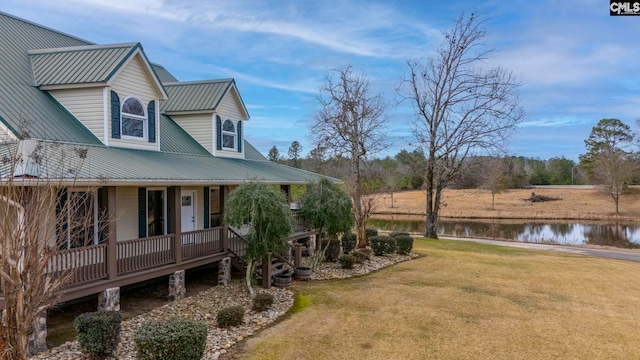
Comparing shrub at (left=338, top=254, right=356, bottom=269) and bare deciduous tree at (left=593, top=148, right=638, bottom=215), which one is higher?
bare deciduous tree at (left=593, top=148, right=638, bottom=215)

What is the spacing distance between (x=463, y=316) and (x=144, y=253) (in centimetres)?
825

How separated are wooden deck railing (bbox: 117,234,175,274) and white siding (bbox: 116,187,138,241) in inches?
64.0

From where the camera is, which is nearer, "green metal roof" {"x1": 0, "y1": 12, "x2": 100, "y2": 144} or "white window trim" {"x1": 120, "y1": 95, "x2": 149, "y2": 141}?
"green metal roof" {"x1": 0, "y1": 12, "x2": 100, "y2": 144}

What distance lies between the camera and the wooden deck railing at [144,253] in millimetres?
9797

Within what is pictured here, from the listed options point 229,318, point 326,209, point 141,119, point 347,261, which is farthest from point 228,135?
point 229,318

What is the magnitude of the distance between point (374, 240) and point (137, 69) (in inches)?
478

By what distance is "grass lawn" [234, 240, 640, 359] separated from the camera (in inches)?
330

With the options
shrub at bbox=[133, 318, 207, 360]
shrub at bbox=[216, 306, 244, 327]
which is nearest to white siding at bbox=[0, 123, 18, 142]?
shrub at bbox=[133, 318, 207, 360]

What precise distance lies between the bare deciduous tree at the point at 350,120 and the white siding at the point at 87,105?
15.2m

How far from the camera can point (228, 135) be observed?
17.7m

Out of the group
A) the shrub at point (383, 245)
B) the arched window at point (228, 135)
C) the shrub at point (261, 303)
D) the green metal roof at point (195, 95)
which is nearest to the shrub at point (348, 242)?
the shrub at point (383, 245)

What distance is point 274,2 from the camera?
59.8 feet

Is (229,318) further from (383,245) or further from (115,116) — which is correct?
(383,245)

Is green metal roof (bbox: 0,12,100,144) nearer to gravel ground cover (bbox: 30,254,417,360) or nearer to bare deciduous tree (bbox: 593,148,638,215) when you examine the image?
gravel ground cover (bbox: 30,254,417,360)
